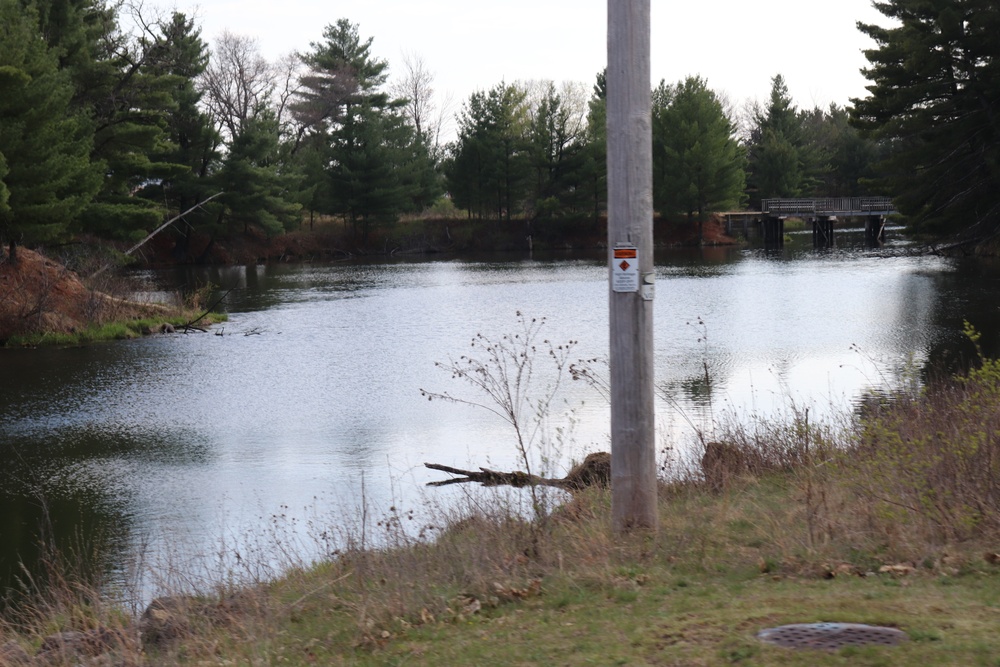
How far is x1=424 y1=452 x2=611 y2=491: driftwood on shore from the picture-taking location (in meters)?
10.5

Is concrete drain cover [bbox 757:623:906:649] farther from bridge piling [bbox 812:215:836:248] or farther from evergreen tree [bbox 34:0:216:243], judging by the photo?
bridge piling [bbox 812:215:836:248]

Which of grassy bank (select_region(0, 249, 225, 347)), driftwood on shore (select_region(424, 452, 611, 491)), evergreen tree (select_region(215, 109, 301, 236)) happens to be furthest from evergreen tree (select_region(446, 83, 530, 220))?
driftwood on shore (select_region(424, 452, 611, 491))

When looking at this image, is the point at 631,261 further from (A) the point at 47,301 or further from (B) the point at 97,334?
(A) the point at 47,301

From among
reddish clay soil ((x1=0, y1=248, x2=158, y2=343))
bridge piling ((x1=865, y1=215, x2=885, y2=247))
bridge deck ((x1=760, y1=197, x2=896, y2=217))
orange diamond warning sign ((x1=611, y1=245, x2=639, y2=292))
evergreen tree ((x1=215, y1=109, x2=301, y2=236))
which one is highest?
evergreen tree ((x1=215, y1=109, x2=301, y2=236))

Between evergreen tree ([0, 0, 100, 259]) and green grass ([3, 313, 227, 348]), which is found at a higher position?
evergreen tree ([0, 0, 100, 259])

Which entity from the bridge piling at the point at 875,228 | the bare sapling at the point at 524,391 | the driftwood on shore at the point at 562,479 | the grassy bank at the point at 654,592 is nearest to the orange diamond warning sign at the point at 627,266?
the grassy bank at the point at 654,592

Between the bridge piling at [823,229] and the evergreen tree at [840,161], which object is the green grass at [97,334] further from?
the evergreen tree at [840,161]

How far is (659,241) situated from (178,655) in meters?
70.9

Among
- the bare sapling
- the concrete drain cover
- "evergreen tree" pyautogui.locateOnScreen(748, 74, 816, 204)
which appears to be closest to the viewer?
the concrete drain cover

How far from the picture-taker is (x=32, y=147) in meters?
27.9

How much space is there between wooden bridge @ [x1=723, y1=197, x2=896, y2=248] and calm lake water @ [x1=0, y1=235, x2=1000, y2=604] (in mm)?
34887

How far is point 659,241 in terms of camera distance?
74688 millimetres

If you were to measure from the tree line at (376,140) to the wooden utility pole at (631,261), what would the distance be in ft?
77.2

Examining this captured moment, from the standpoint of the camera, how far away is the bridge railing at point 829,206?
72812 millimetres
